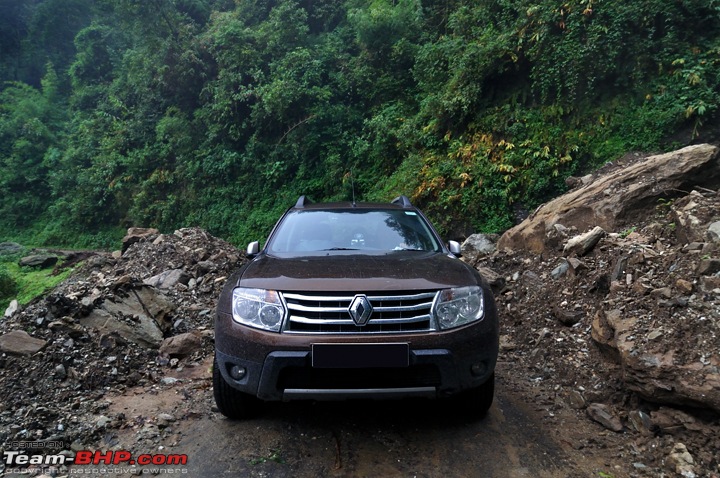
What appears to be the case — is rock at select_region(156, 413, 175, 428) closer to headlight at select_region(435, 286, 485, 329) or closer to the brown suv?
the brown suv

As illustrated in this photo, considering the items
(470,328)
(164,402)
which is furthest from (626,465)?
(164,402)

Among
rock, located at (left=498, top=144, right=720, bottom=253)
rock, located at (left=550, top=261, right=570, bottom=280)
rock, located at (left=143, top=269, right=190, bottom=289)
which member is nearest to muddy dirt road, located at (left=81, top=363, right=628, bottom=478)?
rock, located at (left=550, top=261, right=570, bottom=280)

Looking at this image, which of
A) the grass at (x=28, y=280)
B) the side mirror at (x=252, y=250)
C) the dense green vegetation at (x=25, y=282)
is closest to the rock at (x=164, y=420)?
the side mirror at (x=252, y=250)

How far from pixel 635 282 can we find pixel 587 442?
1.83 meters

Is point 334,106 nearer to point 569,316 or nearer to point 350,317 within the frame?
point 569,316

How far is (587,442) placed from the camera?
3303 millimetres

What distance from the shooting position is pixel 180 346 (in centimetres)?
528

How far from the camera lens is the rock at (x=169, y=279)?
7.93 meters

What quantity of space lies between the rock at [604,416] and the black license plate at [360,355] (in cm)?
174

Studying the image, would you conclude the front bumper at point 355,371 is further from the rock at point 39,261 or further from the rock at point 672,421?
the rock at point 39,261

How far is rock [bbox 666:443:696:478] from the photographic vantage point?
2.83 meters

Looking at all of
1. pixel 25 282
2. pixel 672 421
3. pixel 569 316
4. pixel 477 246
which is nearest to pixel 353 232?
pixel 569 316

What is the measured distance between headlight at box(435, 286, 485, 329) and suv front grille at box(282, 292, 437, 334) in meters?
0.08

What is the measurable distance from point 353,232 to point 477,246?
17.0ft
